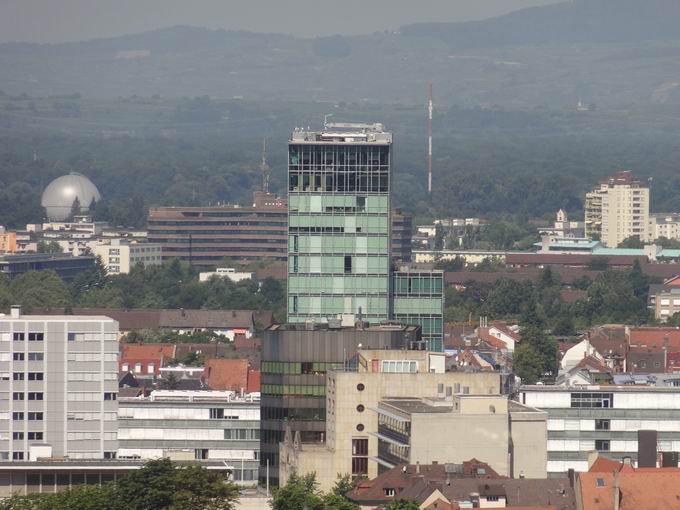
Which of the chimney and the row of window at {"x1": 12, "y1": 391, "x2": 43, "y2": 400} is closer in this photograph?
the chimney

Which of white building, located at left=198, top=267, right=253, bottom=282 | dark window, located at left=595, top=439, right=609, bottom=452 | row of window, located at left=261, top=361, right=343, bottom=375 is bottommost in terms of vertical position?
dark window, located at left=595, top=439, right=609, bottom=452

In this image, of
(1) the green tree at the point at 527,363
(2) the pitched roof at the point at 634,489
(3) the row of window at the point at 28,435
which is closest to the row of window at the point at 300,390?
(3) the row of window at the point at 28,435

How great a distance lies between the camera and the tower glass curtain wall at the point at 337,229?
85.2m

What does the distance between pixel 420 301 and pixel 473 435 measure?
27943mm

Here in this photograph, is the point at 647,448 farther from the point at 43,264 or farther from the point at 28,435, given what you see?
the point at 43,264

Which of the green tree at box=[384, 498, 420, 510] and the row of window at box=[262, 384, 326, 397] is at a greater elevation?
the row of window at box=[262, 384, 326, 397]

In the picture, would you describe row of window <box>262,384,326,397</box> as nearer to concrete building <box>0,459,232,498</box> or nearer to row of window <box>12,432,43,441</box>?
row of window <box>12,432,43,441</box>

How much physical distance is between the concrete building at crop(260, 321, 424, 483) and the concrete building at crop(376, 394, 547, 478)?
8721 mm

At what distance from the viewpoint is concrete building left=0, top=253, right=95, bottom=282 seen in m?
190

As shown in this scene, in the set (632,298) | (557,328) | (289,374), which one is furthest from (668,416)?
(632,298)

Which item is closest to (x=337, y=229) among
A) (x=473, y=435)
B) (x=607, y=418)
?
(x=607, y=418)

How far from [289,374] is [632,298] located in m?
95.4

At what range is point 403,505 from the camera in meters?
48.7

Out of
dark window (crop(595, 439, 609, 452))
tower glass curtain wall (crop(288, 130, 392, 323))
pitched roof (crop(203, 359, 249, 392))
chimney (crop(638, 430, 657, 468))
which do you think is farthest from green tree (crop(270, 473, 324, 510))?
pitched roof (crop(203, 359, 249, 392))
